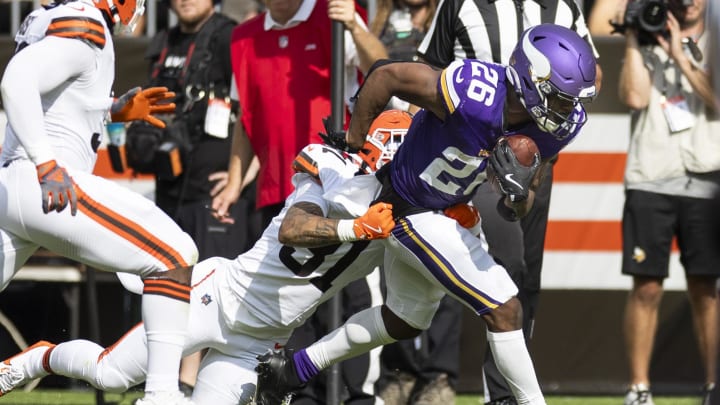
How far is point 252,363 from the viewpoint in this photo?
17.6ft

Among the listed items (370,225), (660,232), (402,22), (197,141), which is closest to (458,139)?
(370,225)

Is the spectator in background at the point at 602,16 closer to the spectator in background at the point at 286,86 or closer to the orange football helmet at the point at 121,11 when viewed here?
the spectator in background at the point at 286,86

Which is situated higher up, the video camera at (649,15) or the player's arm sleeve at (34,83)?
the player's arm sleeve at (34,83)

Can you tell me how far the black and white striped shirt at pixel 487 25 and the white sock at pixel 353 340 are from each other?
114 cm

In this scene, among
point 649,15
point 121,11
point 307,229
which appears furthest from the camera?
point 649,15

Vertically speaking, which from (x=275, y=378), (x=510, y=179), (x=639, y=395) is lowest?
(x=639, y=395)

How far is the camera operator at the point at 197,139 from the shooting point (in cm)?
675

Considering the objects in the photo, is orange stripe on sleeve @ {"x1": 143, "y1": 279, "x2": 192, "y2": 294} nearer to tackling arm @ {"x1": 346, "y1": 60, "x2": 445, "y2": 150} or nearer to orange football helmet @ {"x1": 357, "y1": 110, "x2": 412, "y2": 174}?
tackling arm @ {"x1": 346, "y1": 60, "x2": 445, "y2": 150}

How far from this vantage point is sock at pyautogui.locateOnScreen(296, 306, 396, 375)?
5328mm

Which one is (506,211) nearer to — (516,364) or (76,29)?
(516,364)

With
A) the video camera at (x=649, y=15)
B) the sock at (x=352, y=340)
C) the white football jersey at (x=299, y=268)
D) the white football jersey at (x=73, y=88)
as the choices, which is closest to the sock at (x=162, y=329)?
the white football jersey at (x=299, y=268)

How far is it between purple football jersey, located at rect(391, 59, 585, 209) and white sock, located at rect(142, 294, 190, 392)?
932mm

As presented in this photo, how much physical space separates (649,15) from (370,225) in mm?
2425

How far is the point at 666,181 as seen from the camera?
6.78m
